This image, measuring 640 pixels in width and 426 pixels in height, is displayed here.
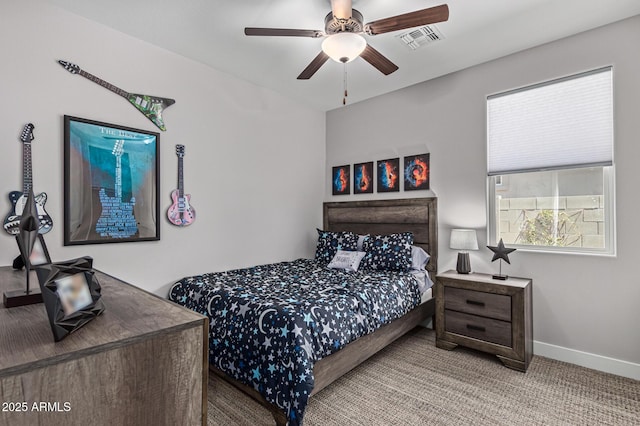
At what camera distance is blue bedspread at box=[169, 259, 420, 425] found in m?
1.78

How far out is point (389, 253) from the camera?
3.25 meters

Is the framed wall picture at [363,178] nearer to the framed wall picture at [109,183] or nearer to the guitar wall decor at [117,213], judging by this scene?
the framed wall picture at [109,183]

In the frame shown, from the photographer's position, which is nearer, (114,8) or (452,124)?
(114,8)

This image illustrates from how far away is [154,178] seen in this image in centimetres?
271

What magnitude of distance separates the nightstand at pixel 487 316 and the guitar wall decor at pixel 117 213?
9.00ft

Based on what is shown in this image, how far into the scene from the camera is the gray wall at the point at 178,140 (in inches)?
83.4

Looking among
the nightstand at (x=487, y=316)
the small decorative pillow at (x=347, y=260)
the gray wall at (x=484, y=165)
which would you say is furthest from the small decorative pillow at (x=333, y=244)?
the nightstand at (x=487, y=316)

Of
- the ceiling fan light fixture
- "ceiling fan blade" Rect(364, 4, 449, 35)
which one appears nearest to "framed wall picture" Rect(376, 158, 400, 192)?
the ceiling fan light fixture

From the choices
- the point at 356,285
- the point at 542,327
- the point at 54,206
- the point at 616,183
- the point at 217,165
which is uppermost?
the point at 217,165

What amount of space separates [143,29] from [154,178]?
118 cm

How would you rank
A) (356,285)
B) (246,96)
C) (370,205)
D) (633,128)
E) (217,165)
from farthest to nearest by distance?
(370,205) < (246,96) < (217,165) < (356,285) < (633,128)

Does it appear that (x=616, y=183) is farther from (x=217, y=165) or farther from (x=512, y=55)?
(x=217, y=165)

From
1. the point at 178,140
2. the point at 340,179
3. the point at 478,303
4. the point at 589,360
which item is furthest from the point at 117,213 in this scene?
the point at 589,360

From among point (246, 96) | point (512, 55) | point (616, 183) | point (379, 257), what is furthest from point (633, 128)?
point (246, 96)
